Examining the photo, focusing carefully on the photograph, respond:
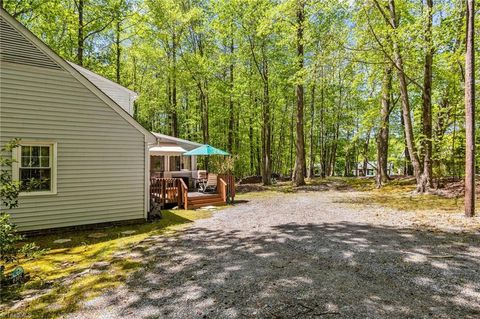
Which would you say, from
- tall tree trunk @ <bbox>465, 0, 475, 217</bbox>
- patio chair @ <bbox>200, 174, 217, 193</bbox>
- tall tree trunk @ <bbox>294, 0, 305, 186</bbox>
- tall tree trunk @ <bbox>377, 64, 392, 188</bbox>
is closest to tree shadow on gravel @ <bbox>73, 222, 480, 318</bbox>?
tall tree trunk @ <bbox>465, 0, 475, 217</bbox>

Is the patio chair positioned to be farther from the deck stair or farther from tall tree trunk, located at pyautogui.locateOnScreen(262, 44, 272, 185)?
tall tree trunk, located at pyautogui.locateOnScreen(262, 44, 272, 185)

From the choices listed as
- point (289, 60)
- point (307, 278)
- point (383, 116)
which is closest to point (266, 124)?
point (289, 60)

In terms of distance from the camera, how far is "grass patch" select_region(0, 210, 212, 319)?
379 cm

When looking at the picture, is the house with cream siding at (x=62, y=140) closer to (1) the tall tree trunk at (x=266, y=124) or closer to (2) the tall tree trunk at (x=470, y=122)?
(2) the tall tree trunk at (x=470, y=122)

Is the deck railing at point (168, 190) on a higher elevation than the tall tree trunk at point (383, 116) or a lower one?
lower

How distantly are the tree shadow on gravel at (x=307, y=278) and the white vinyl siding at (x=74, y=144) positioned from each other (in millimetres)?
2900

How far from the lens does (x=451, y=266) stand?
14.8ft

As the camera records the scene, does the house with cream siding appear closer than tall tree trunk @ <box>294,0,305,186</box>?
Yes

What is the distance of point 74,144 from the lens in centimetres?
788

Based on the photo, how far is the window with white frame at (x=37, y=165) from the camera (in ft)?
A: 23.8

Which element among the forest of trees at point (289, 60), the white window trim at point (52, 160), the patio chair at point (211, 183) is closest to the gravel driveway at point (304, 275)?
the white window trim at point (52, 160)

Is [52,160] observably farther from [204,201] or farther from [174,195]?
[204,201]

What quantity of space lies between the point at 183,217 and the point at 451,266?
304 inches

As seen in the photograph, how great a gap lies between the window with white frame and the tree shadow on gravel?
361cm
